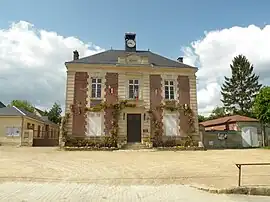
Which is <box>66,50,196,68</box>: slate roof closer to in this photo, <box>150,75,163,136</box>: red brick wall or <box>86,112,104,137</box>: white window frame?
<box>150,75,163,136</box>: red brick wall

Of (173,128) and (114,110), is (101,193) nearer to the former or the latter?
(114,110)

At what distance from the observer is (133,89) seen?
834 inches

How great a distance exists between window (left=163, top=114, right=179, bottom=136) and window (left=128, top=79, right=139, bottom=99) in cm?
276

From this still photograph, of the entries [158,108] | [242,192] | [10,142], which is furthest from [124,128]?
[242,192]

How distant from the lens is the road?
6004 mm

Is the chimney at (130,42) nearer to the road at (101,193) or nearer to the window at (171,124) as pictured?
the window at (171,124)

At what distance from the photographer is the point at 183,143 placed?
20438mm

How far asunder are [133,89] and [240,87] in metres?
27.5

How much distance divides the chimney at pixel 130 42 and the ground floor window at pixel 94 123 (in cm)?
693

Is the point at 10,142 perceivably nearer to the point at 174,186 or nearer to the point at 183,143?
the point at 183,143

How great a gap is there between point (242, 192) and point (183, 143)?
13.6m

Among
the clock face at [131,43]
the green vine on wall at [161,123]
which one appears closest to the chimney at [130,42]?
the clock face at [131,43]

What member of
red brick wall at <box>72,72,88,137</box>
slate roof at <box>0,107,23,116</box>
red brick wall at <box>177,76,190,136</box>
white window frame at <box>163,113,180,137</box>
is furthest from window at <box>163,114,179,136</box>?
slate roof at <box>0,107,23,116</box>

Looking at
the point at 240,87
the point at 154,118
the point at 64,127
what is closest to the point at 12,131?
the point at 64,127
